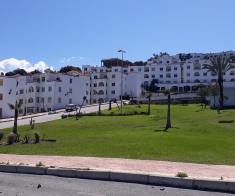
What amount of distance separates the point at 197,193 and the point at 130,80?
137 metres

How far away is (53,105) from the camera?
405 feet

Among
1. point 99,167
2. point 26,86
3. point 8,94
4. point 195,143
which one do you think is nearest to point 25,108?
point 26,86

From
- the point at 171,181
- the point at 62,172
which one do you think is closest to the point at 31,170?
the point at 62,172

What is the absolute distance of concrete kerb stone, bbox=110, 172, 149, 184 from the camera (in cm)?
1378

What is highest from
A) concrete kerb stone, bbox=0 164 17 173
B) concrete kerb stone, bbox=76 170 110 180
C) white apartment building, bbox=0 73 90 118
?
white apartment building, bbox=0 73 90 118

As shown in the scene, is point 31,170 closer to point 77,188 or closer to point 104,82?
point 77,188

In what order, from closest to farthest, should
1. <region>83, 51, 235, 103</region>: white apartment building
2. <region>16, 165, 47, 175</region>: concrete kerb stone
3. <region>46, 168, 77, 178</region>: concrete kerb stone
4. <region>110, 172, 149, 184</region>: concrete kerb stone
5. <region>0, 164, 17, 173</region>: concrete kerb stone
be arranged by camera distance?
<region>110, 172, 149, 184</region>: concrete kerb stone, <region>46, 168, 77, 178</region>: concrete kerb stone, <region>16, 165, 47, 175</region>: concrete kerb stone, <region>0, 164, 17, 173</region>: concrete kerb stone, <region>83, 51, 235, 103</region>: white apartment building

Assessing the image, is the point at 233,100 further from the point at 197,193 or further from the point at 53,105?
the point at 197,193

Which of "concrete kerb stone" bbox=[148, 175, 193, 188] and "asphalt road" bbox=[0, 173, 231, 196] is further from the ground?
"concrete kerb stone" bbox=[148, 175, 193, 188]

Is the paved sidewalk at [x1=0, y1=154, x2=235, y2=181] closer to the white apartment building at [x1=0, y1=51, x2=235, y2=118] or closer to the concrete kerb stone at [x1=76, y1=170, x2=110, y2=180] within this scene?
the concrete kerb stone at [x1=76, y1=170, x2=110, y2=180]

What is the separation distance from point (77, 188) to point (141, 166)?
3777 millimetres

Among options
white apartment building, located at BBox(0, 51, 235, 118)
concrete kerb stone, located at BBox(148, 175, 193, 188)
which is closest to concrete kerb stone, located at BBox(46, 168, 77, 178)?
concrete kerb stone, located at BBox(148, 175, 193, 188)

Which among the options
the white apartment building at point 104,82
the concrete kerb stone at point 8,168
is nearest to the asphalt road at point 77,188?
the concrete kerb stone at point 8,168

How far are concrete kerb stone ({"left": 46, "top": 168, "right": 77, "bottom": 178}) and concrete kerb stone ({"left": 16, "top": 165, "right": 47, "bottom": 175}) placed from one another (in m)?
0.23
